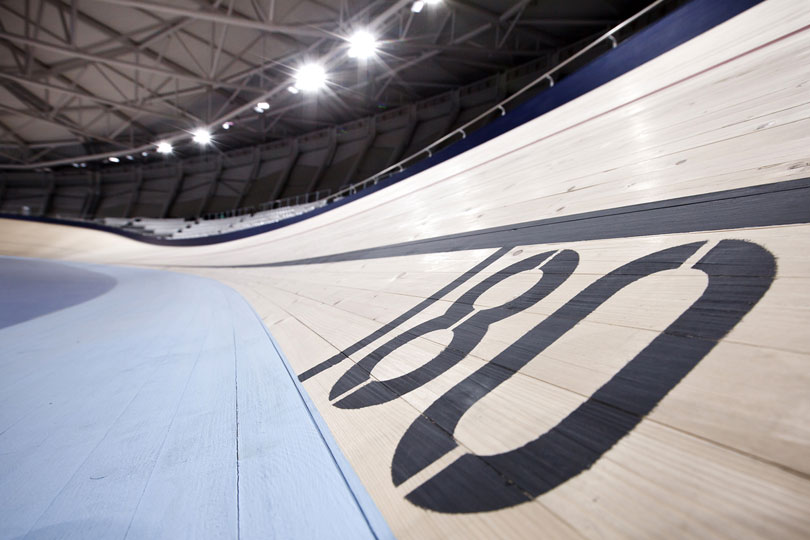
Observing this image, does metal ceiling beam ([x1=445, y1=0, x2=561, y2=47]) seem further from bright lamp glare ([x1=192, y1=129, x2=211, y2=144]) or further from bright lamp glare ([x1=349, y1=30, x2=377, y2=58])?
bright lamp glare ([x1=192, y1=129, x2=211, y2=144])

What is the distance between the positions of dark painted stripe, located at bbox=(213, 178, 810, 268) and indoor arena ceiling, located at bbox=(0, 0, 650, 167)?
12.6 meters

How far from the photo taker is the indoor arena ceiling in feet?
40.2

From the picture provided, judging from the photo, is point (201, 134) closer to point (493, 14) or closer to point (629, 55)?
point (493, 14)

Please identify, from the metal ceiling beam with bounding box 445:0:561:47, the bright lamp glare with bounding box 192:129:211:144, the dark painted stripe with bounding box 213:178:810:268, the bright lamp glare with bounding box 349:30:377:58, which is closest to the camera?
the dark painted stripe with bounding box 213:178:810:268

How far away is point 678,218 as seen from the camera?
1.12 metres

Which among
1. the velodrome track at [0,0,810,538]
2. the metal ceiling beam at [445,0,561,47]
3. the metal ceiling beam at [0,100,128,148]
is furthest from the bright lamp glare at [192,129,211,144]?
the velodrome track at [0,0,810,538]

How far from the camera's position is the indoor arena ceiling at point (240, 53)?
1224cm

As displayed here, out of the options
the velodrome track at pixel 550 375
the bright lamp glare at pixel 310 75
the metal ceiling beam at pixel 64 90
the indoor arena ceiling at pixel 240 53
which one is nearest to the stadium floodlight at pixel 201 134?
the indoor arena ceiling at pixel 240 53

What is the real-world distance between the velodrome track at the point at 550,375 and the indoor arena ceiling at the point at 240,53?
12427 mm

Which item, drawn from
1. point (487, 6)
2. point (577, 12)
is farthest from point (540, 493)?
point (577, 12)

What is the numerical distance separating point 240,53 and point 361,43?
6.92 metres

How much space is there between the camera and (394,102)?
20750mm

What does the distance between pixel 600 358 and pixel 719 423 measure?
0.25m

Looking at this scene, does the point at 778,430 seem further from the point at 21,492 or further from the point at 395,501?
the point at 21,492
